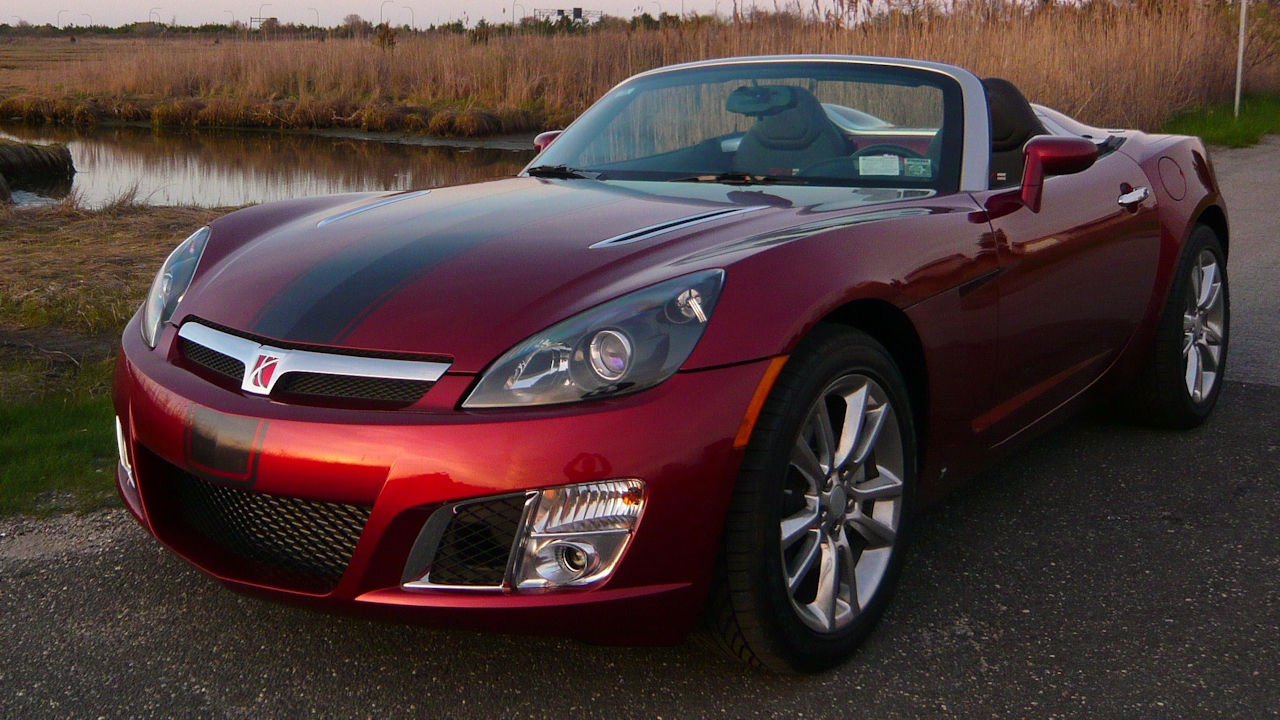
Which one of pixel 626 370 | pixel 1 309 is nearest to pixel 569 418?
pixel 626 370

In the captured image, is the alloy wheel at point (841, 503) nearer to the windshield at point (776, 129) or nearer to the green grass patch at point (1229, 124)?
the windshield at point (776, 129)

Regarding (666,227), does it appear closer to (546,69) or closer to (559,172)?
(559,172)

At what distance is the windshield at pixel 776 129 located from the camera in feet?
10.3

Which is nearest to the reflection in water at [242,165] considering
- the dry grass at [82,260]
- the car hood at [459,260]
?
the dry grass at [82,260]

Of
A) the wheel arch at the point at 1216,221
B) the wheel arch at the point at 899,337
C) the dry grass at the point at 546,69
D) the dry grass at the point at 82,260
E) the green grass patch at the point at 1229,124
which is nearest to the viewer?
the wheel arch at the point at 899,337

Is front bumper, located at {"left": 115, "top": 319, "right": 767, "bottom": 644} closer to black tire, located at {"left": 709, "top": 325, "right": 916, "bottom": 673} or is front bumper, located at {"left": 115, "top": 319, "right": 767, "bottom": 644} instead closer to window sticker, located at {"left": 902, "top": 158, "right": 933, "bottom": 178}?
black tire, located at {"left": 709, "top": 325, "right": 916, "bottom": 673}

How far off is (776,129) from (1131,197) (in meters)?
1.09

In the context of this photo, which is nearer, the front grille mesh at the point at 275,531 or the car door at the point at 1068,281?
the front grille mesh at the point at 275,531

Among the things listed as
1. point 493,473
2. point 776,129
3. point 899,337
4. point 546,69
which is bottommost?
point 493,473

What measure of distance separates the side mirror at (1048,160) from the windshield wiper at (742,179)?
55 centimetres

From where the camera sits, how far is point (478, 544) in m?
2.00

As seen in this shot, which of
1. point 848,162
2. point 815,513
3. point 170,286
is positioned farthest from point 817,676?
point 170,286

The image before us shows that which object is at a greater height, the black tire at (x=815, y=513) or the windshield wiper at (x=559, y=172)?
the windshield wiper at (x=559, y=172)

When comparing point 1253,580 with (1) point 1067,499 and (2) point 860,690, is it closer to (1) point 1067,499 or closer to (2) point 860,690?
(1) point 1067,499
